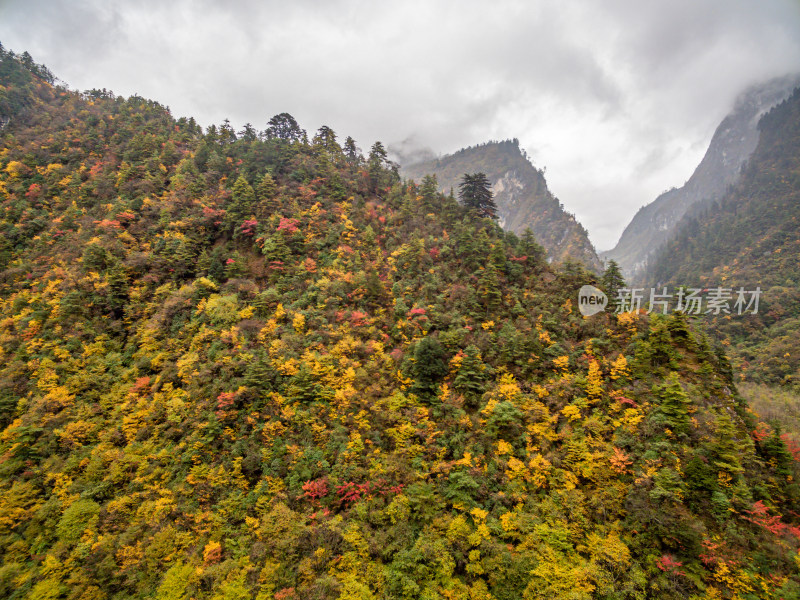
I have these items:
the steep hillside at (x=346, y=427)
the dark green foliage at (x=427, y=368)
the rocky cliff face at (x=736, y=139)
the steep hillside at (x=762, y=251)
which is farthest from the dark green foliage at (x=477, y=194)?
the rocky cliff face at (x=736, y=139)

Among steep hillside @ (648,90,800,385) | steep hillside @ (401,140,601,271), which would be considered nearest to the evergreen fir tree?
steep hillside @ (648,90,800,385)

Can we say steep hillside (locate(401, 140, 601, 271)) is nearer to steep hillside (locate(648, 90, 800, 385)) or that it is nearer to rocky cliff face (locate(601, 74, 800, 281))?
steep hillside (locate(648, 90, 800, 385))

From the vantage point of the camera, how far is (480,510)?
15883mm

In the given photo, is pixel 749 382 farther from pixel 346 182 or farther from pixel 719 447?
pixel 346 182

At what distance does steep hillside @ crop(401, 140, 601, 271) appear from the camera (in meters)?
133

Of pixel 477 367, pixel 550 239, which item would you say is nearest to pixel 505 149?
pixel 550 239

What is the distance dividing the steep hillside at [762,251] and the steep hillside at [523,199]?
33.6 m

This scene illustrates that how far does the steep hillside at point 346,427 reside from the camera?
14.3 m

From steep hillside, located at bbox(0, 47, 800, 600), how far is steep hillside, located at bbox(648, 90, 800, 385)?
4665 cm

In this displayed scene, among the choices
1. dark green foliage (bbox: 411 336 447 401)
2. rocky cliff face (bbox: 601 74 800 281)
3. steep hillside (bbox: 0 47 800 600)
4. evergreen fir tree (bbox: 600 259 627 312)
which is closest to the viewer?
steep hillside (bbox: 0 47 800 600)

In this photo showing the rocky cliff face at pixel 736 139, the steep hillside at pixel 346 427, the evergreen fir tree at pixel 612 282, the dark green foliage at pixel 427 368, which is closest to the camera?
the steep hillside at pixel 346 427

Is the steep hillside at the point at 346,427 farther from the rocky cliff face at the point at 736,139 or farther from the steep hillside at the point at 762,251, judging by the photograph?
the rocky cliff face at the point at 736,139

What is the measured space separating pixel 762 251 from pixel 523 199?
4027 inches

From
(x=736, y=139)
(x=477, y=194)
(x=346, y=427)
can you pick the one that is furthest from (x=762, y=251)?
(x=736, y=139)
